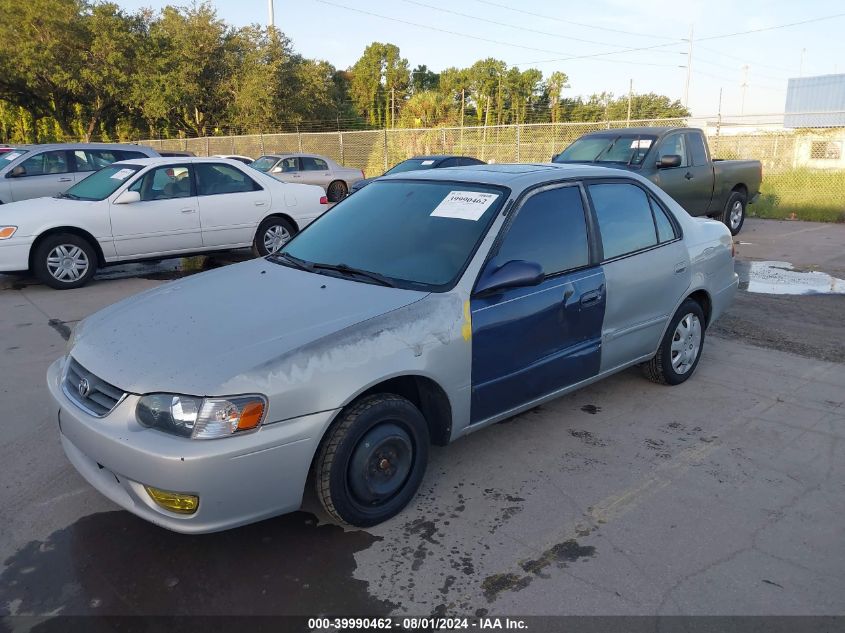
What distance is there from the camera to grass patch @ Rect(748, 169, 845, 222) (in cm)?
1450

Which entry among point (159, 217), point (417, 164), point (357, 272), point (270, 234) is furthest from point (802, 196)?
point (357, 272)

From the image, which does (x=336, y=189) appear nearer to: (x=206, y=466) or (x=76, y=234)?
(x=76, y=234)

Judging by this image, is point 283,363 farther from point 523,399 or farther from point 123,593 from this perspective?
point 523,399

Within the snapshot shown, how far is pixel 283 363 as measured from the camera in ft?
8.79

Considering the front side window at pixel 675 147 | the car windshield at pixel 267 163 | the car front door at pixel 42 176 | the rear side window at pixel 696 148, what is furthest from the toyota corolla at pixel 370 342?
the car windshield at pixel 267 163

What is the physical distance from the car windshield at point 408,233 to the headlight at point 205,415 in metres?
1.08

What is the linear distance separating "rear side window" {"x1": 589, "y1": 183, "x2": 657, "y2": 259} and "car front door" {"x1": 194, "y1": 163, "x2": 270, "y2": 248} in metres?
6.00

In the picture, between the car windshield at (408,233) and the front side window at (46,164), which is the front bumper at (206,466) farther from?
the front side window at (46,164)

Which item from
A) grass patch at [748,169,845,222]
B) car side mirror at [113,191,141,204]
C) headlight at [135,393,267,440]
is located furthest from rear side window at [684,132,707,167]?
headlight at [135,393,267,440]

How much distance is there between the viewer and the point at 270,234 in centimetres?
937

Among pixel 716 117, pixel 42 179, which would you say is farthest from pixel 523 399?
pixel 716 117

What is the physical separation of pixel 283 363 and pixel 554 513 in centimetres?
153

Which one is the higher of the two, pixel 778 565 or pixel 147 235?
pixel 147 235

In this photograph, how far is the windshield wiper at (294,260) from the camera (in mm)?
3763
